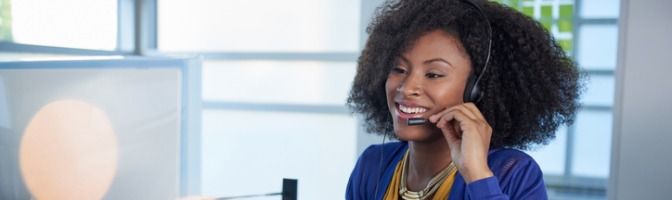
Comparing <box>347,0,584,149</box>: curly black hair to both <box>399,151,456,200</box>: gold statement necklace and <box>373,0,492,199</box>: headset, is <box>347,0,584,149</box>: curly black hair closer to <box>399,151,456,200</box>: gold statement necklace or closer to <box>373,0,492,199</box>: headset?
<box>373,0,492,199</box>: headset


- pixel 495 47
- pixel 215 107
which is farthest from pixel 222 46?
pixel 495 47

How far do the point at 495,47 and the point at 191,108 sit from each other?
107 centimetres

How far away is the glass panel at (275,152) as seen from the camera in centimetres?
172

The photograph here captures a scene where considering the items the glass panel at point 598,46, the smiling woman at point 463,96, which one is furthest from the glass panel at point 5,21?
the glass panel at point 598,46

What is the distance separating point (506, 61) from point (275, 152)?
1.04 meters

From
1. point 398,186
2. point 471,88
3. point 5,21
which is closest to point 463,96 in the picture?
point 471,88

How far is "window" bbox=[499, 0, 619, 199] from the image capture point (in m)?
1.45

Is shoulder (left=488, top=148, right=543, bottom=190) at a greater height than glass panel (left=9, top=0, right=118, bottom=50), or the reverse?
glass panel (left=9, top=0, right=118, bottom=50)

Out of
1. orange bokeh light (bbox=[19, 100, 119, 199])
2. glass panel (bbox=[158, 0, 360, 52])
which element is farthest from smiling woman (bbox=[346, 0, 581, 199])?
orange bokeh light (bbox=[19, 100, 119, 199])

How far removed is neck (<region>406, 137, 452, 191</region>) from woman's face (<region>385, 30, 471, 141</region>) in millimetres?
48

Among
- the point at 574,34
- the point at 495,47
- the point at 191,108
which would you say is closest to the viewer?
the point at 495,47

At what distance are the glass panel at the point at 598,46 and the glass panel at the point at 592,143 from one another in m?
0.15

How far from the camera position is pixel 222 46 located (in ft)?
5.98

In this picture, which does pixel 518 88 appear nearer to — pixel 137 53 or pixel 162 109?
pixel 162 109
